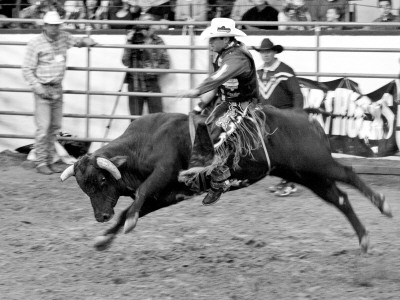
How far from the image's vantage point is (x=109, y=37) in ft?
36.9

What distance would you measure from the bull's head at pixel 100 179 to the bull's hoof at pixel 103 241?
0.22m

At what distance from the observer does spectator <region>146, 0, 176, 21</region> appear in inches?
459

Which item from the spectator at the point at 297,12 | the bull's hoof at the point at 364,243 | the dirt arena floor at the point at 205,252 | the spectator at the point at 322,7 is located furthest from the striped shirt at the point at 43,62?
the bull's hoof at the point at 364,243

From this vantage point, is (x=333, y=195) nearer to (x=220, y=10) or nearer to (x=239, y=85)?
(x=239, y=85)

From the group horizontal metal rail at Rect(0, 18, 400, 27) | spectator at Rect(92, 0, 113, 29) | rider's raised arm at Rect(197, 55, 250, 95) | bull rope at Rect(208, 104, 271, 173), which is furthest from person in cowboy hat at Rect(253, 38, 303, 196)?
spectator at Rect(92, 0, 113, 29)

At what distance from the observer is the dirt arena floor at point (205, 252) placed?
6.07m

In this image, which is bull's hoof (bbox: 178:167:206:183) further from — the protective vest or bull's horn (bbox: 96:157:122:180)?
the protective vest

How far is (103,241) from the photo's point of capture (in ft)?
21.7

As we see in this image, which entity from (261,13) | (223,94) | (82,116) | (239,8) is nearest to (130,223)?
(223,94)

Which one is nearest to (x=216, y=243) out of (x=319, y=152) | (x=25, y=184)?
(x=319, y=152)

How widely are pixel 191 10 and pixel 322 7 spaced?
1816mm

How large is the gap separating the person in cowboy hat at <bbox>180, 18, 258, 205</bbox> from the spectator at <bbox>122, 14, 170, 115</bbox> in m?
4.01

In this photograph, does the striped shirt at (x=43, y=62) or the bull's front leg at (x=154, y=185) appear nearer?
the bull's front leg at (x=154, y=185)

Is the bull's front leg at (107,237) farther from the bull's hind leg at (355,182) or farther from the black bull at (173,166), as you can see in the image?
the bull's hind leg at (355,182)
